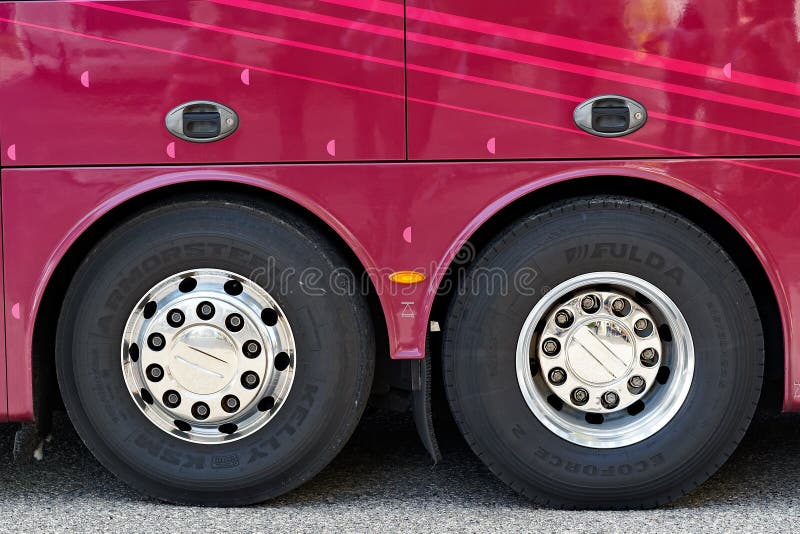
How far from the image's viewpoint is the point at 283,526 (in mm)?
3215

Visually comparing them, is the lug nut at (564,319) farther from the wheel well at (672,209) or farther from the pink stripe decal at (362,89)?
the pink stripe decal at (362,89)

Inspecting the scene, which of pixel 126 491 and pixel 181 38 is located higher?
pixel 181 38

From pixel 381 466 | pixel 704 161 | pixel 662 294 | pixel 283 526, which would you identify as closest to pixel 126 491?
pixel 283 526

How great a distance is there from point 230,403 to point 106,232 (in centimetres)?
68

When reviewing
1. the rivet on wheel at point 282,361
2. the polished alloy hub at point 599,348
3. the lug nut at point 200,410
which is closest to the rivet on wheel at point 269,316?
the rivet on wheel at point 282,361

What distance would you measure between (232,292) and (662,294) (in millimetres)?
1353

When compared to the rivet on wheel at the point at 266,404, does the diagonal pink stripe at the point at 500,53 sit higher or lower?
higher

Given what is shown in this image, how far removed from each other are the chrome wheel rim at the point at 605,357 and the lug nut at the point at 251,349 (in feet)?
2.69

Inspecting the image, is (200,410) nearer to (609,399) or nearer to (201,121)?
(201,121)

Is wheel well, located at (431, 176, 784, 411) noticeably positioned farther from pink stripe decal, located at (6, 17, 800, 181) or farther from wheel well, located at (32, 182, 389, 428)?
wheel well, located at (32, 182, 389, 428)

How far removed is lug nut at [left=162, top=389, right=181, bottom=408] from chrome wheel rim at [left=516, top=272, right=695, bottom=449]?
1085 millimetres

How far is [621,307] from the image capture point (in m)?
3.27

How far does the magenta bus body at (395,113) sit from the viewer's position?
3.14 meters

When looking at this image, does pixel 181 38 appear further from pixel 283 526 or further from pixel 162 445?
pixel 283 526
